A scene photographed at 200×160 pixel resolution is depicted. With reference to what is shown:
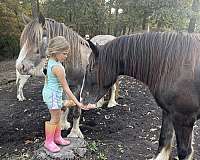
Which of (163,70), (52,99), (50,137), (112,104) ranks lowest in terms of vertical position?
(112,104)

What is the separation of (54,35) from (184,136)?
2120mm

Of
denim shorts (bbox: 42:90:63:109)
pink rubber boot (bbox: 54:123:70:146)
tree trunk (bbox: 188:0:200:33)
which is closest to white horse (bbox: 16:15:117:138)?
pink rubber boot (bbox: 54:123:70:146)

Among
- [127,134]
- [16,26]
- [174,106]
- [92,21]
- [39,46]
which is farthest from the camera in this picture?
[92,21]

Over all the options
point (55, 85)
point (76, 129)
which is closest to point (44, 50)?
point (55, 85)

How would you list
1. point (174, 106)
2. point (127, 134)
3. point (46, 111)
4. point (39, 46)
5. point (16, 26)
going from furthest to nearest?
point (16, 26) → point (46, 111) → point (127, 134) → point (39, 46) → point (174, 106)

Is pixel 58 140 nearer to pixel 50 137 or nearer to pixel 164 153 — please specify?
pixel 50 137

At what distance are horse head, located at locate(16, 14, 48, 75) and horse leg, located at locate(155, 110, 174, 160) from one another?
1804mm

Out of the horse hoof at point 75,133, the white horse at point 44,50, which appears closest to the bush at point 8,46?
the white horse at point 44,50

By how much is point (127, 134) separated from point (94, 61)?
64.6 inches

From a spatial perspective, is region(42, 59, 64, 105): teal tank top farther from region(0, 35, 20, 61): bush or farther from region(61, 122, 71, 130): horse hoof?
region(0, 35, 20, 61): bush

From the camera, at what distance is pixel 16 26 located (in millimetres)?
10242

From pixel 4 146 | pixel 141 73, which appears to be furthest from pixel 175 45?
pixel 4 146

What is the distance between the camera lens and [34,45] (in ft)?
13.7

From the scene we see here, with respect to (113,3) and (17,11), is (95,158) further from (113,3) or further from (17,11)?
(113,3)
